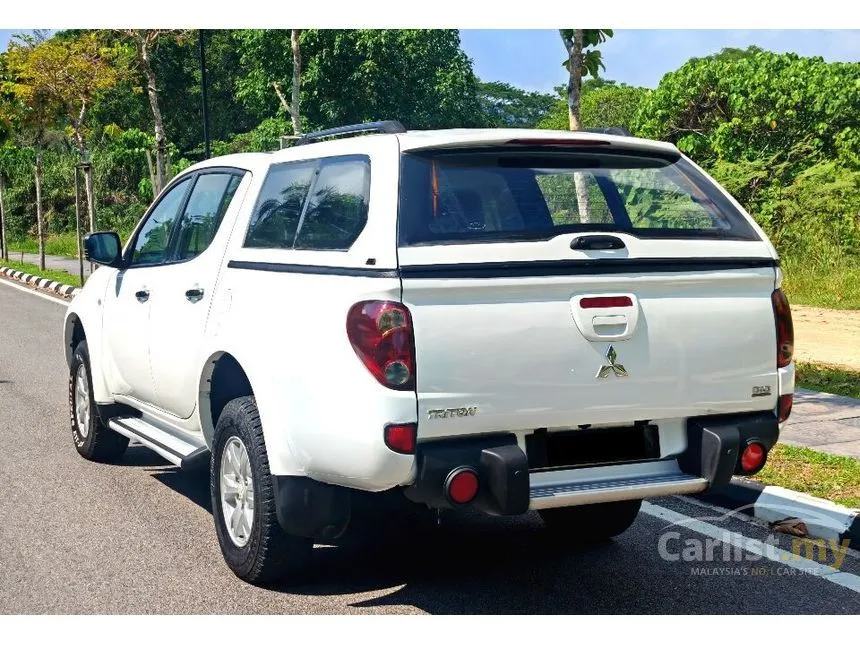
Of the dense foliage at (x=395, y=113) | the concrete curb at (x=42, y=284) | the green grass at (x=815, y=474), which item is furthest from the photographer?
the concrete curb at (x=42, y=284)

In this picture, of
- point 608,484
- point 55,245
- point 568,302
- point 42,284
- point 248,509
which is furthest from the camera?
point 55,245

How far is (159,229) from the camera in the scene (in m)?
6.34

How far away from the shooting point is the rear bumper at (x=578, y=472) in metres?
4.03

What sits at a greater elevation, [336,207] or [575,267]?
[336,207]

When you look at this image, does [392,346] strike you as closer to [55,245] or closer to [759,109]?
[759,109]

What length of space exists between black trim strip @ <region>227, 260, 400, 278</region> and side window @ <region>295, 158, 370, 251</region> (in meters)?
0.11

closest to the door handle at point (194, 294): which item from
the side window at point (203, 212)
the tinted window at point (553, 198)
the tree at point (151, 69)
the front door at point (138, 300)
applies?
the side window at point (203, 212)

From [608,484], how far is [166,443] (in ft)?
8.16

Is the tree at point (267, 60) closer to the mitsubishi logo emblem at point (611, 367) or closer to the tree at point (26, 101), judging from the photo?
the tree at point (26, 101)

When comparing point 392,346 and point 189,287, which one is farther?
point 189,287

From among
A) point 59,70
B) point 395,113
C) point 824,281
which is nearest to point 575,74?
point 824,281

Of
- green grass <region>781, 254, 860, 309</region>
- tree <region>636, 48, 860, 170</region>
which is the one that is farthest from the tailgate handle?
tree <region>636, 48, 860, 170</region>

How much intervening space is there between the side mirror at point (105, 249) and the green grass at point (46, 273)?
1625cm

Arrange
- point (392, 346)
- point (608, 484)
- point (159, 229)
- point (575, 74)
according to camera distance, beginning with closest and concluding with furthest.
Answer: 1. point (392, 346)
2. point (608, 484)
3. point (159, 229)
4. point (575, 74)
